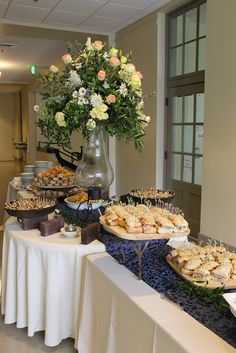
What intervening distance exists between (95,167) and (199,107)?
233cm

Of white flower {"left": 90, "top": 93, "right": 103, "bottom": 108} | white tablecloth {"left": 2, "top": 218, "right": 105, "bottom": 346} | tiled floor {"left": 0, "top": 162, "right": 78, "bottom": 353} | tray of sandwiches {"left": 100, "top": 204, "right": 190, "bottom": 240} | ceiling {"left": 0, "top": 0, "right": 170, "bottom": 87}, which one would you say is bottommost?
tiled floor {"left": 0, "top": 162, "right": 78, "bottom": 353}

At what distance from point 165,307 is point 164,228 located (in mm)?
342

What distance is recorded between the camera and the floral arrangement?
2.12m

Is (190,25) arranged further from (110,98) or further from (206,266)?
(206,266)

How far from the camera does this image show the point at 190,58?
14.5 feet

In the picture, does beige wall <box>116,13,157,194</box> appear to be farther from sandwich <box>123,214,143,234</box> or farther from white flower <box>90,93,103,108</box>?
sandwich <box>123,214,143,234</box>

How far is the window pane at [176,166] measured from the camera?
4.78 m

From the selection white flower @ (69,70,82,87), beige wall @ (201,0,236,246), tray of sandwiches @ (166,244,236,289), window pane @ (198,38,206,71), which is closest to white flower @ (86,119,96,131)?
white flower @ (69,70,82,87)

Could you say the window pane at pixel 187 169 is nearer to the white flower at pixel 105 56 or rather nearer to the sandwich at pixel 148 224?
the white flower at pixel 105 56

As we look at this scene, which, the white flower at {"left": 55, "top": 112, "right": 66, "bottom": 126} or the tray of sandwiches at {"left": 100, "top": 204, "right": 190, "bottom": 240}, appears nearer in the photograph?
the tray of sandwiches at {"left": 100, "top": 204, "right": 190, "bottom": 240}

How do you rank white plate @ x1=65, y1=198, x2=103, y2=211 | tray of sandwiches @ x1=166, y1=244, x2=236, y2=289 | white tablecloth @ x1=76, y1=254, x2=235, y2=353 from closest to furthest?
white tablecloth @ x1=76, y1=254, x2=235, y2=353 → tray of sandwiches @ x1=166, y1=244, x2=236, y2=289 → white plate @ x1=65, y1=198, x2=103, y2=211

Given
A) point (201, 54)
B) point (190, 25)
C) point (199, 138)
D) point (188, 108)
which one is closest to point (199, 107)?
point (188, 108)

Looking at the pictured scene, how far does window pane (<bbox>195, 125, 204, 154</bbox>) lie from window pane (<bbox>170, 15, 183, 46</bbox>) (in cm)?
121

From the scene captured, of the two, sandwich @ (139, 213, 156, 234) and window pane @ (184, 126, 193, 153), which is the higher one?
window pane @ (184, 126, 193, 153)
